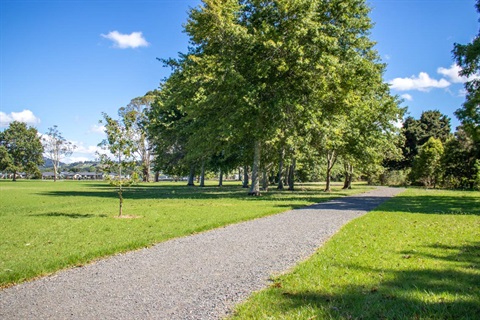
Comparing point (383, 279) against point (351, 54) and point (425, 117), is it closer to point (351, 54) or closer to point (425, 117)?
point (351, 54)

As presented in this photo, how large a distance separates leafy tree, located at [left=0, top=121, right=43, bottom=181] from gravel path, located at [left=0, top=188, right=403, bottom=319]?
90.5 m

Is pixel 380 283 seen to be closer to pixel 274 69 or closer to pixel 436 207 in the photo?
pixel 436 207

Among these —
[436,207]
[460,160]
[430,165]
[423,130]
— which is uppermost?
[423,130]

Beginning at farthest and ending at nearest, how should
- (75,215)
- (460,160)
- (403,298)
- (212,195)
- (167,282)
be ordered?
(460,160) → (212,195) → (75,215) → (167,282) → (403,298)

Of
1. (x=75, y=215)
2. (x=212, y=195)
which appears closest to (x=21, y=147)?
(x=212, y=195)

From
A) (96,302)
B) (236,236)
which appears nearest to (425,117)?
(236,236)

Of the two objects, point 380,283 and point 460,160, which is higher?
point 460,160

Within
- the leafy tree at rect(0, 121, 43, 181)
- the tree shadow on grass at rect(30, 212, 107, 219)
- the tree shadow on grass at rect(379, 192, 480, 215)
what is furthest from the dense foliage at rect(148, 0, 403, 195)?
the leafy tree at rect(0, 121, 43, 181)

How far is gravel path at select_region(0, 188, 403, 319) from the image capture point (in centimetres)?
452

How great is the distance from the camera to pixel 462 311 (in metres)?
4.23

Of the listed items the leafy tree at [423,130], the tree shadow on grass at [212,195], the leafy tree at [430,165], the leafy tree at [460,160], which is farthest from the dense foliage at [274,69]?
the leafy tree at [423,130]

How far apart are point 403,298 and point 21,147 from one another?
97946 mm

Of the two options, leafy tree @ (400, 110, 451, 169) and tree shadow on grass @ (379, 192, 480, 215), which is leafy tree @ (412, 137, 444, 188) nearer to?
leafy tree @ (400, 110, 451, 169)

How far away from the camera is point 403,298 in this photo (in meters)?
4.66
